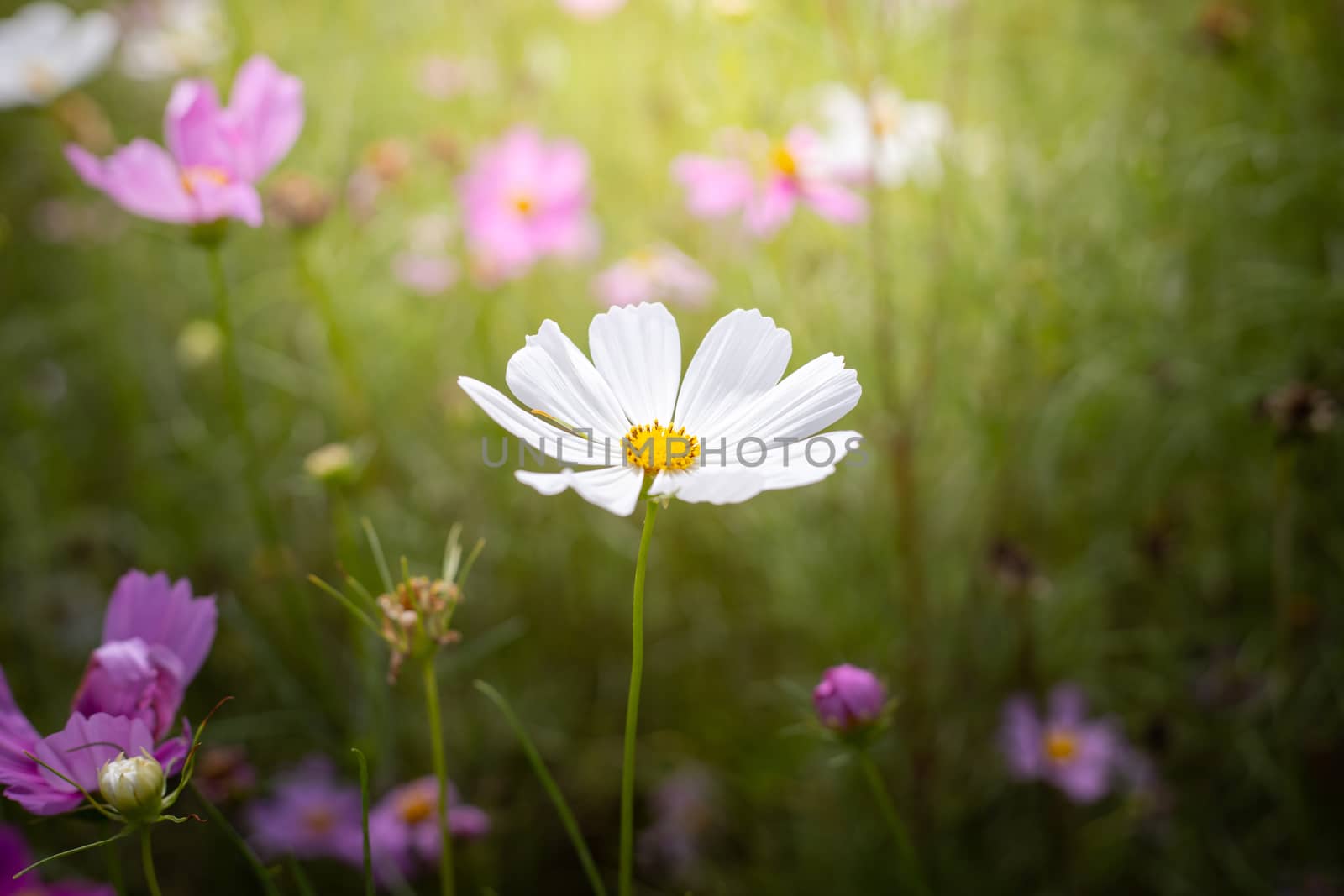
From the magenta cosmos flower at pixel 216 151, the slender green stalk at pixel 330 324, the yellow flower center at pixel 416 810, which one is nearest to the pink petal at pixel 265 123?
the magenta cosmos flower at pixel 216 151

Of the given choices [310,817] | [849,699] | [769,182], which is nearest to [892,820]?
[849,699]

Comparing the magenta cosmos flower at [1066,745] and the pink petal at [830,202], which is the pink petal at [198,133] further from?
the magenta cosmos flower at [1066,745]

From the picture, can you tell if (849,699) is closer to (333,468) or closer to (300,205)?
(333,468)

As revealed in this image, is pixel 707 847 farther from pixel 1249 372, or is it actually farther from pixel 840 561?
pixel 1249 372

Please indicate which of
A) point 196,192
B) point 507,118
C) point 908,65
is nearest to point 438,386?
point 507,118

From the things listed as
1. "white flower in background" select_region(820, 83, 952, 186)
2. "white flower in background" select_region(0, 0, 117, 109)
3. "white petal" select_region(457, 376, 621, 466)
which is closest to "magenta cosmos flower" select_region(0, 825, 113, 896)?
"white petal" select_region(457, 376, 621, 466)

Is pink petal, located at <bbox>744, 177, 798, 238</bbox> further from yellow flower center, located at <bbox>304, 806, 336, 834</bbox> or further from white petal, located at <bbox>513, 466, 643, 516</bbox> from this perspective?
yellow flower center, located at <bbox>304, 806, 336, 834</bbox>

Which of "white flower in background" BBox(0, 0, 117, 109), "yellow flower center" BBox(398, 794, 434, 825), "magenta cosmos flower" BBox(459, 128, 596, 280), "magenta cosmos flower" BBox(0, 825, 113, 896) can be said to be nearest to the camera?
"magenta cosmos flower" BBox(0, 825, 113, 896)
